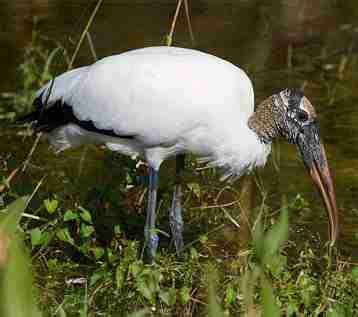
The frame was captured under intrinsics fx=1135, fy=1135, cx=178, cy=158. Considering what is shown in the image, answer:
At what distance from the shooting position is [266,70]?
7.37 m

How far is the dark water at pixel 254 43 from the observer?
5957mm

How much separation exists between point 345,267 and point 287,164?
1474mm

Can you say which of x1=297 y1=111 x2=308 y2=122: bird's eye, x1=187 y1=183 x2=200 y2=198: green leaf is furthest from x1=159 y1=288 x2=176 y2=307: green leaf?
x1=187 y1=183 x2=200 y2=198: green leaf

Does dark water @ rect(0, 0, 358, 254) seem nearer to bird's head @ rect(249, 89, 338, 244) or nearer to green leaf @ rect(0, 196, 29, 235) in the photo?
bird's head @ rect(249, 89, 338, 244)

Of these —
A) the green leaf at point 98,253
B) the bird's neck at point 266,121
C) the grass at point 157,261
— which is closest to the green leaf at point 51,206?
the grass at point 157,261

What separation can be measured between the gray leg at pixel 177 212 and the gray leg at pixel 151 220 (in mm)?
196

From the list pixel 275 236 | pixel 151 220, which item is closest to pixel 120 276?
pixel 151 220

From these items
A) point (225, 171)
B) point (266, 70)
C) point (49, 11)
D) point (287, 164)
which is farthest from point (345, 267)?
point (49, 11)

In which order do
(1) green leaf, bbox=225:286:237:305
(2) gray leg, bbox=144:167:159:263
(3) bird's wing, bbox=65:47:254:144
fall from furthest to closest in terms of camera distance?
1. (2) gray leg, bbox=144:167:159:263
2. (3) bird's wing, bbox=65:47:254:144
3. (1) green leaf, bbox=225:286:237:305

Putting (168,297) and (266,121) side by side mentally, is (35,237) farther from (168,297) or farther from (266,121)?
(266,121)

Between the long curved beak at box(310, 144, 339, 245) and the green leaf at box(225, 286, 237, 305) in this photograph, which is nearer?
the green leaf at box(225, 286, 237, 305)

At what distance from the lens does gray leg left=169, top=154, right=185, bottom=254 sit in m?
4.90

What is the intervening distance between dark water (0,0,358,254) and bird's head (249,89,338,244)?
38.7 inches

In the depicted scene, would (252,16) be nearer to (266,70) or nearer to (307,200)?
(266,70)
